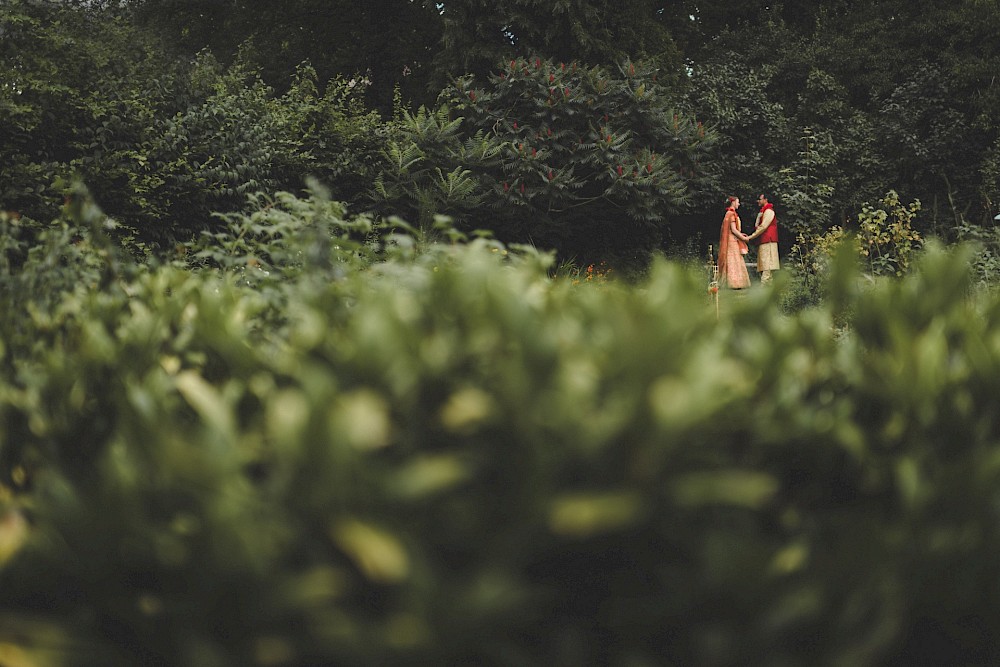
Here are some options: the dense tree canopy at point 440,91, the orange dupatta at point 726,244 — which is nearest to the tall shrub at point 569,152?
→ the dense tree canopy at point 440,91

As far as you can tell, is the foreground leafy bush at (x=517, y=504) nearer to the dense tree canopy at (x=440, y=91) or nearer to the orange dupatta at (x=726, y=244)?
the dense tree canopy at (x=440, y=91)

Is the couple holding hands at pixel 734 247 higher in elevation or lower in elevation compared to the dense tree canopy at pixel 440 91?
lower

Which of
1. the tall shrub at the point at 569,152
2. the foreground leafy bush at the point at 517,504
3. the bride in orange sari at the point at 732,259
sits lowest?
the foreground leafy bush at the point at 517,504

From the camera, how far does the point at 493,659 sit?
1162 mm

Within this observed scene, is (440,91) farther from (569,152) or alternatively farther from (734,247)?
(734,247)

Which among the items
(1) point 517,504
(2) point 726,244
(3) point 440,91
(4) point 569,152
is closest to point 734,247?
(2) point 726,244

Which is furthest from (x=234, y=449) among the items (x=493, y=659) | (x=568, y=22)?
(x=568, y=22)

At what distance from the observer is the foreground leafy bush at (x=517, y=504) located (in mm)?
1088

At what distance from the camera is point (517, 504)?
1119mm

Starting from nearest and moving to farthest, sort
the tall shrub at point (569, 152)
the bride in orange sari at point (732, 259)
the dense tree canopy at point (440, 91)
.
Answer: the dense tree canopy at point (440, 91) → the tall shrub at point (569, 152) → the bride in orange sari at point (732, 259)

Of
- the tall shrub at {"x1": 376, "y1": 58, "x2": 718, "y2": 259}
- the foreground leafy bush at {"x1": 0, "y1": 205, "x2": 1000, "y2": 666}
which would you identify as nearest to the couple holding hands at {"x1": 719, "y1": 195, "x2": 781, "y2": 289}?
the tall shrub at {"x1": 376, "y1": 58, "x2": 718, "y2": 259}

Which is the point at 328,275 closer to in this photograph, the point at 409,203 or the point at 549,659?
the point at 549,659

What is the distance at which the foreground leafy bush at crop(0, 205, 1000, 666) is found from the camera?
42.8 inches

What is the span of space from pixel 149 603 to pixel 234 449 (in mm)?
271
